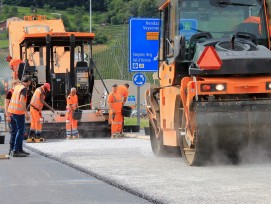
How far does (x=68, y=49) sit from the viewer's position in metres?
28.8

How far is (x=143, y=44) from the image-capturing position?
29.5 metres

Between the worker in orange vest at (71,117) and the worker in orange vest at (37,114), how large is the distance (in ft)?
5.78

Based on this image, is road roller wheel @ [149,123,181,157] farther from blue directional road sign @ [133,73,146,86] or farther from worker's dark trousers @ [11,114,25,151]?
blue directional road sign @ [133,73,146,86]

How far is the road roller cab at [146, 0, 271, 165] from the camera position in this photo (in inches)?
546

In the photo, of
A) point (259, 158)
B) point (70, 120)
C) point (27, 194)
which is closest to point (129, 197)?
point (27, 194)

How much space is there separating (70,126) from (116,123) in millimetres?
1427

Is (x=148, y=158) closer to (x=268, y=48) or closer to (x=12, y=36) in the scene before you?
(x=268, y=48)

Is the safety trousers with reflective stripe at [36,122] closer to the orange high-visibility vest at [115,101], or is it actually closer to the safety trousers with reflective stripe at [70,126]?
the safety trousers with reflective stripe at [70,126]

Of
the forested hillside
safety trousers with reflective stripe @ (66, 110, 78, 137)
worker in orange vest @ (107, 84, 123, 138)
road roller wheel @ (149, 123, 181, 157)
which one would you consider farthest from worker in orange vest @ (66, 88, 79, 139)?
the forested hillside

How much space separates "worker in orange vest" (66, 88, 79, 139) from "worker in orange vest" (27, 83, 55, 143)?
1761 millimetres

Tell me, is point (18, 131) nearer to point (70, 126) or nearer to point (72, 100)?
point (70, 126)

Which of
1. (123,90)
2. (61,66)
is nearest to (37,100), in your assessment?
(61,66)

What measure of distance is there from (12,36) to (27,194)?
2122cm

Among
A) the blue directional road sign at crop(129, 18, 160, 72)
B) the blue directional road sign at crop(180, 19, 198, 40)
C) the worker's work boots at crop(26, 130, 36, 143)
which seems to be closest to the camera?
the blue directional road sign at crop(180, 19, 198, 40)
